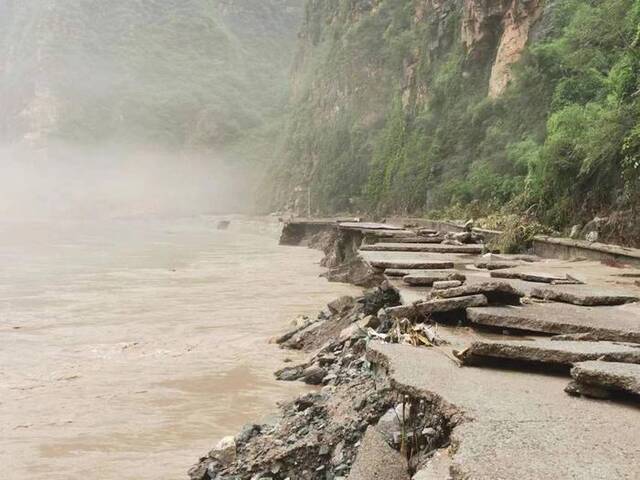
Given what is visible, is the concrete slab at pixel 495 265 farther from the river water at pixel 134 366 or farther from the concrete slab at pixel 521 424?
the concrete slab at pixel 521 424

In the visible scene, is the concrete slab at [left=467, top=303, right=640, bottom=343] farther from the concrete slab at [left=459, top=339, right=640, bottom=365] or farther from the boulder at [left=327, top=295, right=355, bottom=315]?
the boulder at [left=327, top=295, right=355, bottom=315]

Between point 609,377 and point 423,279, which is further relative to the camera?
point 423,279

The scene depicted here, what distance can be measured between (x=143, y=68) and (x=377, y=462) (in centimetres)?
15822

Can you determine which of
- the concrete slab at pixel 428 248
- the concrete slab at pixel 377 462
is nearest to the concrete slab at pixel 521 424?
the concrete slab at pixel 377 462

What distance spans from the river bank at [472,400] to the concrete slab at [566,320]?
0.01 metres

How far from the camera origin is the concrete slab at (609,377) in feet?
11.1

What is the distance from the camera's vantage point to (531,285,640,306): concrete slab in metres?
6.34

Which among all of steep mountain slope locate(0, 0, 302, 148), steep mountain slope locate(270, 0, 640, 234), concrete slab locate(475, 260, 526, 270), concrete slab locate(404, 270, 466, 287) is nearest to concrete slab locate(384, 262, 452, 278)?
concrete slab locate(404, 270, 466, 287)

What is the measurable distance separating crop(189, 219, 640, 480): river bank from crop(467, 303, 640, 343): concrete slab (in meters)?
0.01

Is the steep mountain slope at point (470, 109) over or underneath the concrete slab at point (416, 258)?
over

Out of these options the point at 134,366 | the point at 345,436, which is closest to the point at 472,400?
the point at 345,436

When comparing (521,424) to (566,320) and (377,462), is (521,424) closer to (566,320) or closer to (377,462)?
(377,462)

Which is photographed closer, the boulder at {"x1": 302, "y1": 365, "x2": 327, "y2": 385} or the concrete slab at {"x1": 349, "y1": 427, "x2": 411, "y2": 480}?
the concrete slab at {"x1": 349, "y1": 427, "x2": 411, "y2": 480}

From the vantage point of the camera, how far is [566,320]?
17.5 ft
